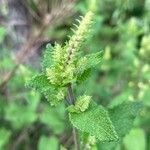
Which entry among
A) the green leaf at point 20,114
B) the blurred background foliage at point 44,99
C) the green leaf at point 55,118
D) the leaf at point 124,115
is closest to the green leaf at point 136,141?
the blurred background foliage at point 44,99

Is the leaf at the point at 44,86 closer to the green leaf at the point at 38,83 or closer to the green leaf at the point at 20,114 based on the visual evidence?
the green leaf at the point at 38,83

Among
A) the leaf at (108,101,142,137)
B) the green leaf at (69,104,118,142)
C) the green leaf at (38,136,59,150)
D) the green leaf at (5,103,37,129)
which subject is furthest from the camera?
the green leaf at (5,103,37,129)

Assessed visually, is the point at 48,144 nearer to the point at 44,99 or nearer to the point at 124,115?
the point at 44,99

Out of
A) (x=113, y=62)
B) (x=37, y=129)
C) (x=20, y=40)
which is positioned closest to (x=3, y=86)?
(x=37, y=129)

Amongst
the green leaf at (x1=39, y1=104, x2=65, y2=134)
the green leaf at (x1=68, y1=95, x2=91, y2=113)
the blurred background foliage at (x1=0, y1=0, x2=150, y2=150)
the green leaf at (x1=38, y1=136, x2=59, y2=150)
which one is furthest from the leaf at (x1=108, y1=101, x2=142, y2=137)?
the green leaf at (x1=39, y1=104, x2=65, y2=134)

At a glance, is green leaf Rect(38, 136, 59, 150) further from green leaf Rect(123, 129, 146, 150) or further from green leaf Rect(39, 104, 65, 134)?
green leaf Rect(123, 129, 146, 150)

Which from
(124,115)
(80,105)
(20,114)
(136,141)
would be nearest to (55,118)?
(20,114)
